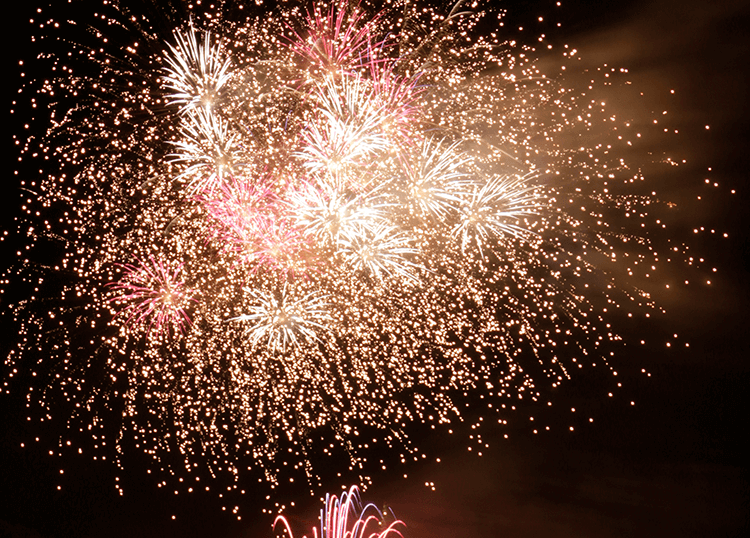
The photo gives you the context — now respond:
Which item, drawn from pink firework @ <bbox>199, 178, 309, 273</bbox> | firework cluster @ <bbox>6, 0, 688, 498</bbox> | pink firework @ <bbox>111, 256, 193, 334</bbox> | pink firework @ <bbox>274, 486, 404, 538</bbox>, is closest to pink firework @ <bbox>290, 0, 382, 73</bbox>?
firework cluster @ <bbox>6, 0, 688, 498</bbox>

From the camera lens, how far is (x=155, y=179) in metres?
3.53

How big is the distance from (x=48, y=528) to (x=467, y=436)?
7983 millimetres

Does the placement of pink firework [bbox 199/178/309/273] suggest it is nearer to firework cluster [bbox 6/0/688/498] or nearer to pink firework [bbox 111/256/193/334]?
firework cluster [bbox 6/0/688/498]

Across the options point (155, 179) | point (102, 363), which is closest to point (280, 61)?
point (155, 179)

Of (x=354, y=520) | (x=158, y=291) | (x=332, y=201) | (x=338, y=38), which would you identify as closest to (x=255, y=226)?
(x=332, y=201)

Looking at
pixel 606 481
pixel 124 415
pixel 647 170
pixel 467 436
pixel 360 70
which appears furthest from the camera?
pixel 124 415

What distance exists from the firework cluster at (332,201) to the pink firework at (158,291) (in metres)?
0.02

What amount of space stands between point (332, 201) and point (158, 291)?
1859 millimetres

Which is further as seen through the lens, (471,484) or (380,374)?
(471,484)

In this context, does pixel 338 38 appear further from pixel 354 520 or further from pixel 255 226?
pixel 354 520

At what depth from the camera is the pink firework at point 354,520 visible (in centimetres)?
635

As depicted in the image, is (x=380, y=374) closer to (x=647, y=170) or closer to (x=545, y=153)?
(x=545, y=153)

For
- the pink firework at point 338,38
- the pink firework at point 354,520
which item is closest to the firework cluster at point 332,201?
the pink firework at point 338,38

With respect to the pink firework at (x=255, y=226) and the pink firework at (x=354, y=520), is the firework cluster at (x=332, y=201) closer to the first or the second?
the pink firework at (x=255, y=226)
